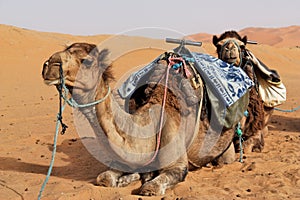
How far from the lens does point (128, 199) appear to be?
3.73 meters

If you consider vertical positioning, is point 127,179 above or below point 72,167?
above

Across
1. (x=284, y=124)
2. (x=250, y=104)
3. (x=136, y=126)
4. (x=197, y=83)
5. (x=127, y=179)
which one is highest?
(x=197, y=83)

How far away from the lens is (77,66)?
3.46 m

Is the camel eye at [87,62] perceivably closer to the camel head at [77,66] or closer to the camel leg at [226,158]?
the camel head at [77,66]

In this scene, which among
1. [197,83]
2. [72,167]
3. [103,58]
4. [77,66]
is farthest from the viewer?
[72,167]

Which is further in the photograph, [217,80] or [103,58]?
[217,80]

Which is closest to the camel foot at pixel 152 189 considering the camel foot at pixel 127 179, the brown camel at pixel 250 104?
the camel foot at pixel 127 179

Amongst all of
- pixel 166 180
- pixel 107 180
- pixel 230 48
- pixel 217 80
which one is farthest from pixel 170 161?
pixel 230 48

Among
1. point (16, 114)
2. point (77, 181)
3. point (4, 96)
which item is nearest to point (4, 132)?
point (16, 114)

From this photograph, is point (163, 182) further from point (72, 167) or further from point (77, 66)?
point (72, 167)

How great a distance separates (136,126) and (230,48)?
228cm

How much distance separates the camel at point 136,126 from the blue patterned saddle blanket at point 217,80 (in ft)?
0.58

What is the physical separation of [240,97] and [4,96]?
8.67 m

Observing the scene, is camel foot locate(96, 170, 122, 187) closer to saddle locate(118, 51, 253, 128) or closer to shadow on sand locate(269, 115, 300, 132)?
saddle locate(118, 51, 253, 128)
